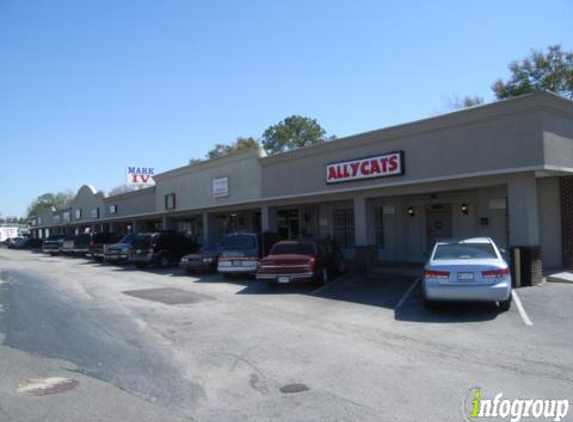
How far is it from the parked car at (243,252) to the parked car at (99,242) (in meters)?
16.4

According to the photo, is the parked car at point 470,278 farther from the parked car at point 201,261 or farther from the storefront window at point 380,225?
the parked car at point 201,261

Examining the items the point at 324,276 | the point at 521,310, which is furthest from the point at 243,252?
the point at 521,310

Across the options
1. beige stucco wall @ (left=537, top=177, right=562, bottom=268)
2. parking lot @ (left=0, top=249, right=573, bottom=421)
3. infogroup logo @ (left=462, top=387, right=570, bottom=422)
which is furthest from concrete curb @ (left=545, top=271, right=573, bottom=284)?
infogroup logo @ (left=462, top=387, right=570, bottom=422)

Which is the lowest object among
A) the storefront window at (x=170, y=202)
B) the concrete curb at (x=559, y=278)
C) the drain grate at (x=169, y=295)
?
the drain grate at (x=169, y=295)

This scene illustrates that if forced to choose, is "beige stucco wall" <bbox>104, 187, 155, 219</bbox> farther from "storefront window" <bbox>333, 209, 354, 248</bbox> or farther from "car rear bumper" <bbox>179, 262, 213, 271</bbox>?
"storefront window" <bbox>333, 209, 354, 248</bbox>

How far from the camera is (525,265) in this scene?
1348 cm

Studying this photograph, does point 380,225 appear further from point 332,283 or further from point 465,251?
point 465,251

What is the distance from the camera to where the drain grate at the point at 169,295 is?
13773 millimetres

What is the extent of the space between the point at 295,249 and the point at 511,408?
11.0 meters

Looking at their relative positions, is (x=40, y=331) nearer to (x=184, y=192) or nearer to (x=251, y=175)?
(x=251, y=175)

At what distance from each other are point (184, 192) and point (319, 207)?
10526mm

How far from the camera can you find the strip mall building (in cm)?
1361

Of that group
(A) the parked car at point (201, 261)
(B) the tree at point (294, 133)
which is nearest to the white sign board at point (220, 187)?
(A) the parked car at point (201, 261)

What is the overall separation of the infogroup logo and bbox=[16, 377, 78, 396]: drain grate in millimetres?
4819
